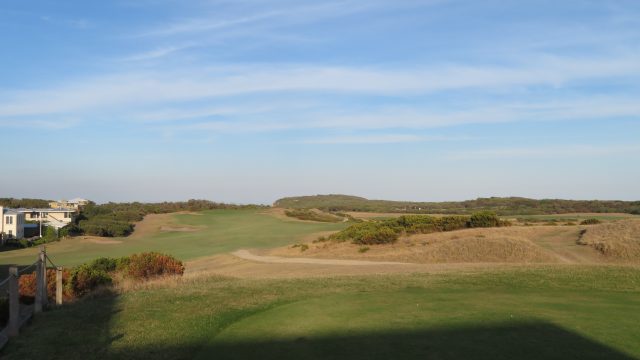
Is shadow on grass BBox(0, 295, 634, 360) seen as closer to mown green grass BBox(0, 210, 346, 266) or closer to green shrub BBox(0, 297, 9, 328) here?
green shrub BBox(0, 297, 9, 328)

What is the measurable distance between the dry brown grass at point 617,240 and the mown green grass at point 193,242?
25.6m

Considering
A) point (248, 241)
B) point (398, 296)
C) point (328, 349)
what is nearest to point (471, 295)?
point (398, 296)

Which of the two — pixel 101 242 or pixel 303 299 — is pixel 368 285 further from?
pixel 101 242

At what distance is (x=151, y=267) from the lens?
2458cm

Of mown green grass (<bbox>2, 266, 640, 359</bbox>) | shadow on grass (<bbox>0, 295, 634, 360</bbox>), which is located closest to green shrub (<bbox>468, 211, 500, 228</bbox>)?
mown green grass (<bbox>2, 266, 640, 359</bbox>)

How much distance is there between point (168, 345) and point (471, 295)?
23.5 feet

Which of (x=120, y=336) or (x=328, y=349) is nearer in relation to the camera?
(x=328, y=349)

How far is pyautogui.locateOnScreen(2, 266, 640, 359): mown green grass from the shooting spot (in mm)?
8047

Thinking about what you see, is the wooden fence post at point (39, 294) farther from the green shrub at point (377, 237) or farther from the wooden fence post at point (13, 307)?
the green shrub at point (377, 237)

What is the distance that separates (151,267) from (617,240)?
75.3 feet

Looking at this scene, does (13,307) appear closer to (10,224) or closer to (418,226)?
(418,226)

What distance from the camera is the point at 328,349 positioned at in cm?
811

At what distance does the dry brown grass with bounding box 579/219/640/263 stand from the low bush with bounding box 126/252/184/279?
20.8m

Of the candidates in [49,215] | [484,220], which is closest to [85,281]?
[484,220]
